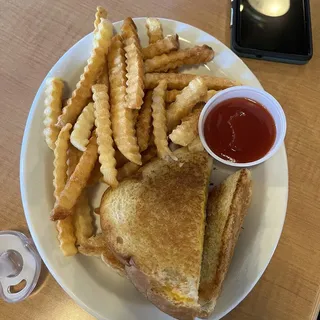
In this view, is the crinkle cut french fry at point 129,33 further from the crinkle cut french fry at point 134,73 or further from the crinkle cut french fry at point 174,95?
the crinkle cut french fry at point 174,95

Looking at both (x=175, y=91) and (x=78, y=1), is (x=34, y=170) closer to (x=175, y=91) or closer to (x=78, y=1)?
(x=175, y=91)


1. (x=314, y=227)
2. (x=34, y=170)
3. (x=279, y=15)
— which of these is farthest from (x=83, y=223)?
(x=279, y=15)

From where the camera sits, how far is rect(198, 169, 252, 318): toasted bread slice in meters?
1.25

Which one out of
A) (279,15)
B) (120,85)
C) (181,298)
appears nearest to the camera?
(181,298)

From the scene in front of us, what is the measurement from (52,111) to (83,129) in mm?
135

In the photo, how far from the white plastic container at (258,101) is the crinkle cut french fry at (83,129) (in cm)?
34

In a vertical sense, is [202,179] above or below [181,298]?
above

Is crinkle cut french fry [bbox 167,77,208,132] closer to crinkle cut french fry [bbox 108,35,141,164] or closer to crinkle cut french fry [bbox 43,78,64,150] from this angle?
crinkle cut french fry [bbox 108,35,141,164]

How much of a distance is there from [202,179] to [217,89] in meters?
0.32

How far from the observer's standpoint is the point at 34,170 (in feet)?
4.54

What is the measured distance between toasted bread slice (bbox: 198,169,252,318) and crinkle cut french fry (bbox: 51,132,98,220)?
1.37 ft

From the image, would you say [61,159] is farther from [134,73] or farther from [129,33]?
[129,33]

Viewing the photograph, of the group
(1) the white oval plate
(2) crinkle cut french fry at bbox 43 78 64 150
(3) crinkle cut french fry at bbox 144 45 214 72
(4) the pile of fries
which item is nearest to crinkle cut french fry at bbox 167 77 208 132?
(4) the pile of fries

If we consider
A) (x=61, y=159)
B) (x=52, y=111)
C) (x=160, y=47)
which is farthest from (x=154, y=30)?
(x=61, y=159)
